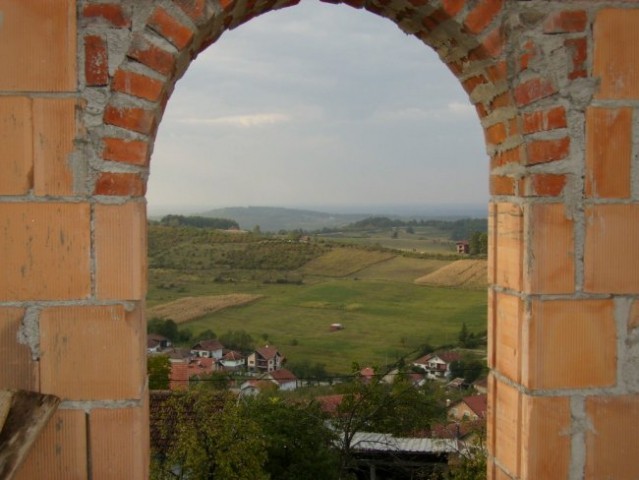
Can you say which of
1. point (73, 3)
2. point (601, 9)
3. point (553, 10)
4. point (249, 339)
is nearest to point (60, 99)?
point (73, 3)

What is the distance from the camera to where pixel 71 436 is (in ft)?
6.88

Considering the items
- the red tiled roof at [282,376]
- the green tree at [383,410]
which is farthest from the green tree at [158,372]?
the red tiled roof at [282,376]

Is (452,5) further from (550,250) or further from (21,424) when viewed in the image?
(21,424)

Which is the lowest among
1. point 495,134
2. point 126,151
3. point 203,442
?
point 203,442

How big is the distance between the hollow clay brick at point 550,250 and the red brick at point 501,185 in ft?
0.60

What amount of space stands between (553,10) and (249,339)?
84.0ft

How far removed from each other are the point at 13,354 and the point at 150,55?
3.63 ft

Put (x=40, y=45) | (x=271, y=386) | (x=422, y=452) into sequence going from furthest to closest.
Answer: (x=271, y=386) < (x=422, y=452) < (x=40, y=45)

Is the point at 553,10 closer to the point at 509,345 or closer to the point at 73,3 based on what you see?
the point at 509,345

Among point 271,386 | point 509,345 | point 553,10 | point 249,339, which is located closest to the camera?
point 553,10

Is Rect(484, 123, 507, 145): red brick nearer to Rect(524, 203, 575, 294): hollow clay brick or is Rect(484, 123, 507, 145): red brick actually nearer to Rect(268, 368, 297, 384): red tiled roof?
Rect(524, 203, 575, 294): hollow clay brick

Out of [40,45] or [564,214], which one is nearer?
[40,45]

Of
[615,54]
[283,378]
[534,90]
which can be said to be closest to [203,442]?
[534,90]

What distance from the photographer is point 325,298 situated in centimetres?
3391
